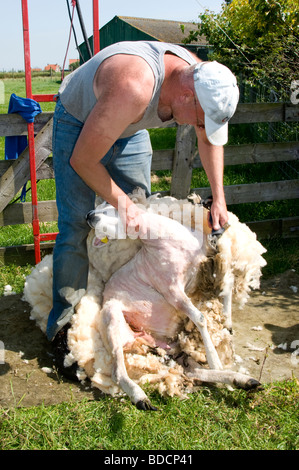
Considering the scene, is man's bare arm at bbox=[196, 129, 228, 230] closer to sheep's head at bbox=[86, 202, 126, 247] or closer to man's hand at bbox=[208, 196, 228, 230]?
man's hand at bbox=[208, 196, 228, 230]

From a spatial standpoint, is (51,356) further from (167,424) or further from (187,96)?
(187,96)

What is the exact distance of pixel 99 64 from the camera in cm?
230

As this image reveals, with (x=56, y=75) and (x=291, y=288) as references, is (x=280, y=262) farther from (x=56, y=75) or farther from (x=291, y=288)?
(x=56, y=75)

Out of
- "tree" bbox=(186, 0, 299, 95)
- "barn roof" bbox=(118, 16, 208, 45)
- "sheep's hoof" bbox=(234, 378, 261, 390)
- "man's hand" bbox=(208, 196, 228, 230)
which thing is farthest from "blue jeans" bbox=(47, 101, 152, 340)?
"barn roof" bbox=(118, 16, 208, 45)

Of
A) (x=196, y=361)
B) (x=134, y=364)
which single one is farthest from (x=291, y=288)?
(x=134, y=364)

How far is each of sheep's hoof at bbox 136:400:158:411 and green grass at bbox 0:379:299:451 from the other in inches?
2.1

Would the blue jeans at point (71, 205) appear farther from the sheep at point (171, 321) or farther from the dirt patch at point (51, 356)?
the dirt patch at point (51, 356)

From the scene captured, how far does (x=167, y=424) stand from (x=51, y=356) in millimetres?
1022

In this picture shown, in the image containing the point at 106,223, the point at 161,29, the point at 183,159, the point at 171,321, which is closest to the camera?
the point at 106,223

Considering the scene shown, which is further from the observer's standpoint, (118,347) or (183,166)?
(183,166)

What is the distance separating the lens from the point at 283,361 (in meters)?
2.94

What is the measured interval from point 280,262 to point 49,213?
225cm

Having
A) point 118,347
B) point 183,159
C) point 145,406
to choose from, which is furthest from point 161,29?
point 145,406

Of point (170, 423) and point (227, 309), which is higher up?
point (227, 309)
